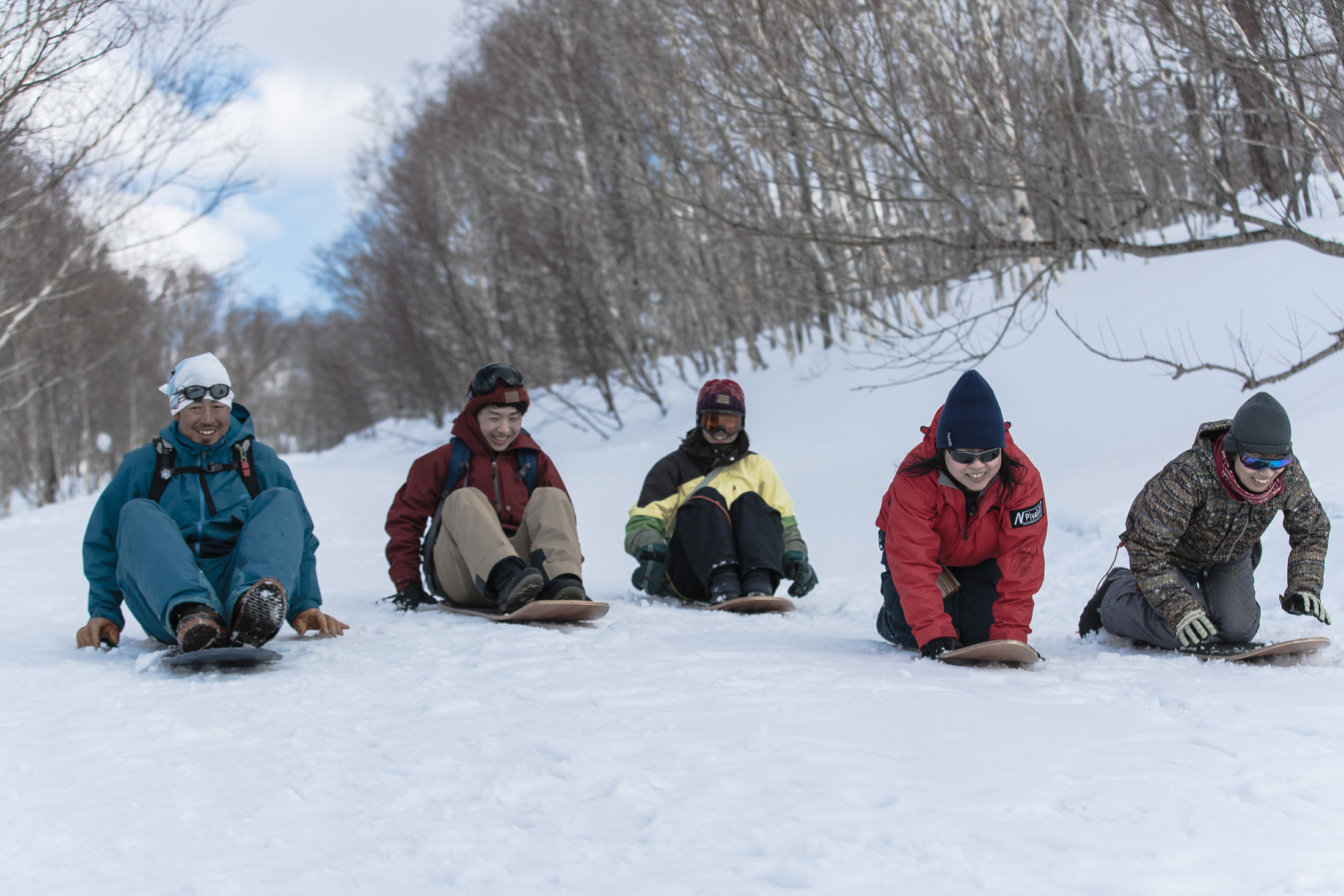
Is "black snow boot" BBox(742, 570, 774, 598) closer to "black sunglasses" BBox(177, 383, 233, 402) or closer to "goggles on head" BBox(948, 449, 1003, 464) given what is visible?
"goggles on head" BBox(948, 449, 1003, 464)

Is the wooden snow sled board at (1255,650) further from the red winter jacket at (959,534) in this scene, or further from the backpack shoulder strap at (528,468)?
the backpack shoulder strap at (528,468)

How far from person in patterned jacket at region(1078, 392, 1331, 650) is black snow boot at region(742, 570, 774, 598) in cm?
151

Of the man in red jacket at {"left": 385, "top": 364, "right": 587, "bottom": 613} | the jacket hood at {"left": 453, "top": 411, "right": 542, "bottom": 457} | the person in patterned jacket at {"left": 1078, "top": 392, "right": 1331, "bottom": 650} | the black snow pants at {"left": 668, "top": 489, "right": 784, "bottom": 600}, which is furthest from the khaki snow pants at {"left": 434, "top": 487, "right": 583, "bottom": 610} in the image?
the person in patterned jacket at {"left": 1078, "top": 392, "right": 1331, "bottom": 650}

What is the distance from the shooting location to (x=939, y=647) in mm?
3236

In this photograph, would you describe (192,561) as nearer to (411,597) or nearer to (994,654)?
(411,597)

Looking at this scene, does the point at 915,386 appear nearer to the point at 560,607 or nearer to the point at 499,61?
the point at 560,607

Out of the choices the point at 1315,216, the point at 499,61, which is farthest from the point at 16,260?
the point at 1315,216

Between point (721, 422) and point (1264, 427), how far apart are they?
2.32 metres

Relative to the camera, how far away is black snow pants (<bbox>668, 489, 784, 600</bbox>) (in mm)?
4551

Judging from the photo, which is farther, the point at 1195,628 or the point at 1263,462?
the point at 1195,628

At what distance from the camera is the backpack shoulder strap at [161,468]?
3498 mm

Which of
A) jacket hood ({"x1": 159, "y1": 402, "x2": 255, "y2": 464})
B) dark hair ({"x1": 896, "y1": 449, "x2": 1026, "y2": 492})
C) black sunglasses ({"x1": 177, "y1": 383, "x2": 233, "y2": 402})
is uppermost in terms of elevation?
black sunglasses ({"x1": 177, "y1": 383, "x2": 233, "y2": 402})

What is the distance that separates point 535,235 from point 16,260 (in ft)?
23.9

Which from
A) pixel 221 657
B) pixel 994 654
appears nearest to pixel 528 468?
pixel 221 657
